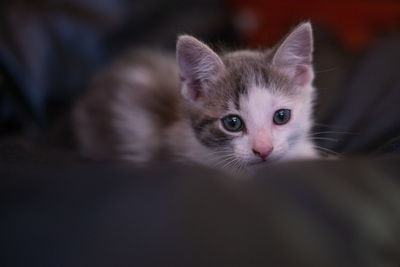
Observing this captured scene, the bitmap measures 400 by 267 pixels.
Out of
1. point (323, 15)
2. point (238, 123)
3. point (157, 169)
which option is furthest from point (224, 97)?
point (323, 15)

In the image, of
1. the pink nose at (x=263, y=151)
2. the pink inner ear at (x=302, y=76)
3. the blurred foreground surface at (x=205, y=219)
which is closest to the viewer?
the blurred foreground surface at (x=205, y=219)

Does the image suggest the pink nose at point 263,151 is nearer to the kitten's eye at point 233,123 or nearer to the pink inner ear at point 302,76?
the kitten's eye at point 233,123

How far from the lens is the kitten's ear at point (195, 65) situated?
1186 mm

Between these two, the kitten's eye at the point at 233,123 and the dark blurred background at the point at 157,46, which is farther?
the dark blurred background at the point at 157,46

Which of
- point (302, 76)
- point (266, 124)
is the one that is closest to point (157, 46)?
point (302, 76)

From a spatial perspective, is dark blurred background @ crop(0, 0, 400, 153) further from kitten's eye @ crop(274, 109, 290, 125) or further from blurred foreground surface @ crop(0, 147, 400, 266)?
blurred foreground surface @ crop(0, 147, 400, 266)

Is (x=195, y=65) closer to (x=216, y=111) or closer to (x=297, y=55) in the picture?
(x=216, y=111)

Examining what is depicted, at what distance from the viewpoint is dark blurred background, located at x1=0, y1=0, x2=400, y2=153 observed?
1279mm

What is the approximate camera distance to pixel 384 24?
7.40 ft

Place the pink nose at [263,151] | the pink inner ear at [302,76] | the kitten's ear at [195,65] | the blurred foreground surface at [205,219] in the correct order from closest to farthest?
the blurred foreground surface at [205,219], the pink nose at [263,151], the kitten's ear at [195,65], the pink inner ear at [302,76]

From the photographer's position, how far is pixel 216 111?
4.04ft

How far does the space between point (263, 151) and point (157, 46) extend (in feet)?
3.75

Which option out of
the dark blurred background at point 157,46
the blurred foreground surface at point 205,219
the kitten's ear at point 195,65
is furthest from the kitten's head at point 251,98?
the blurred foreground surface at point 205,219

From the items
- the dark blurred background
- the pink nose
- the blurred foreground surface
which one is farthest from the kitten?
the blurred foreground surface
